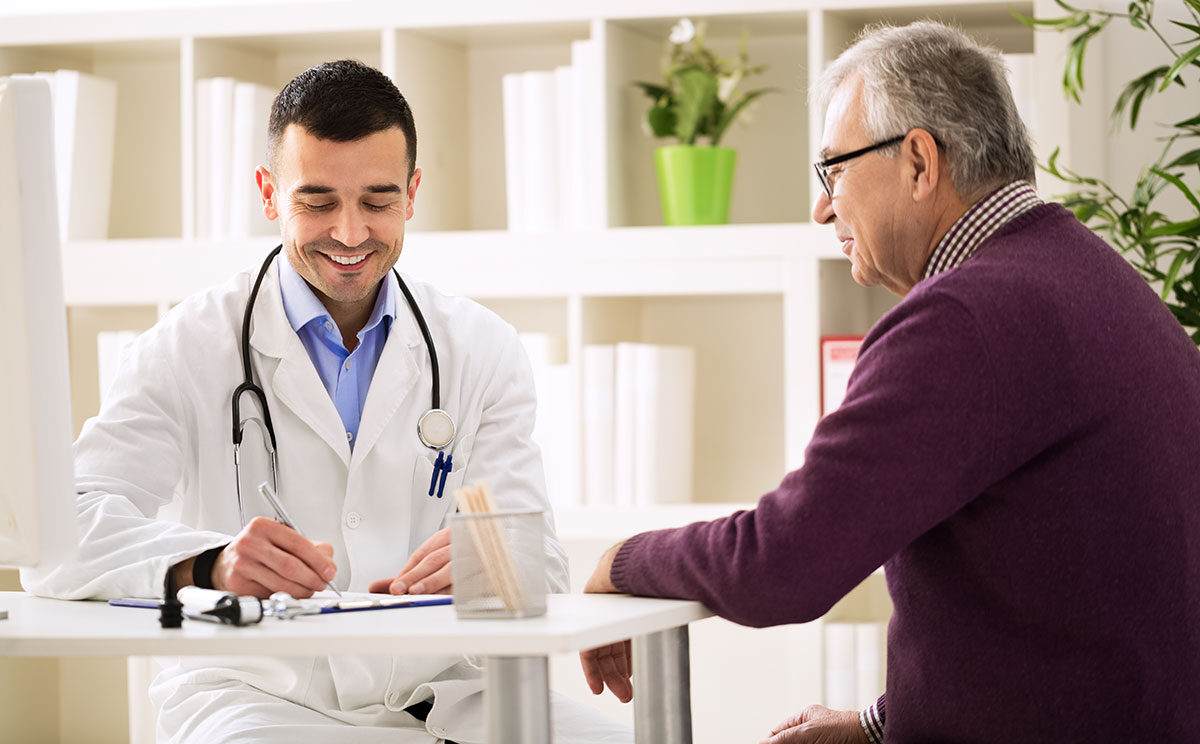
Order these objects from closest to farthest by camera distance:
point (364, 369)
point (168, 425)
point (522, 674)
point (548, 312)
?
point (522, 674) < point (168, 425) < point (364, 369) < point (548, 312)

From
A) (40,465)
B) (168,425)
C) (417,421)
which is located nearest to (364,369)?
(417,421)

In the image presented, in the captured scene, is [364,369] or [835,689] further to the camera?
[835,689]

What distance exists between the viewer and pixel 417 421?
2002mm

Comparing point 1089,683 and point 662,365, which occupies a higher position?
point 662,365

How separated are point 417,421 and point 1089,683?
1.03 metres

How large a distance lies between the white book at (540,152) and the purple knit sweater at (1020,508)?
5.48ft

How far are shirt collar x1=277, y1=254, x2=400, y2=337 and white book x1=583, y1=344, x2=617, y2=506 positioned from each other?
2.85 feet

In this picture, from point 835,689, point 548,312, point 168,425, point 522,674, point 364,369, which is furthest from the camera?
point 548,312

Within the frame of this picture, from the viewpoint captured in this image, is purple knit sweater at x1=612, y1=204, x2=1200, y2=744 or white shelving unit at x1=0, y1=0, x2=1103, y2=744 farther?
white shelving unit at x1=0, y1=0, x2=1103, y2=744

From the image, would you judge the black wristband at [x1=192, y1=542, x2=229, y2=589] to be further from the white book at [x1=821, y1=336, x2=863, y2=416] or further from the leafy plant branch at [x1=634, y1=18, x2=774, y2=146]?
the leafy plant branch at [x1=634, y1=18, x2=774, y2=146]

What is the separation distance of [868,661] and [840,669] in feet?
0.20

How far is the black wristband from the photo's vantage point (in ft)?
5.07

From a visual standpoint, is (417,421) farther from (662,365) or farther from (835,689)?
(835,689)

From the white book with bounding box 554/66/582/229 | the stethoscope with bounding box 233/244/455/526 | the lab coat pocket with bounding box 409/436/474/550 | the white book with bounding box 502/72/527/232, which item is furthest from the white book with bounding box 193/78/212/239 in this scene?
the lab coat pocket with bounding box 409/436/474/550
